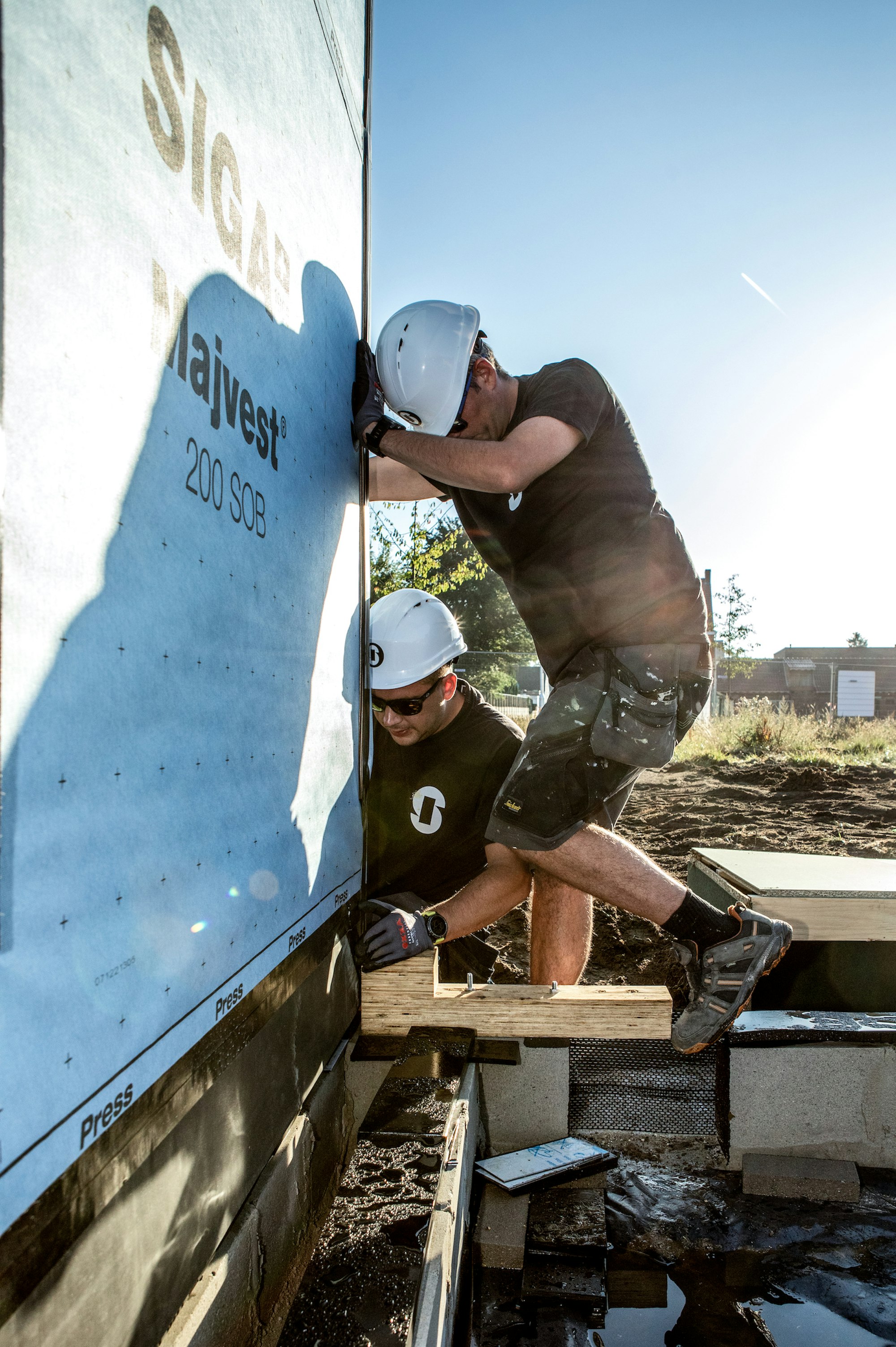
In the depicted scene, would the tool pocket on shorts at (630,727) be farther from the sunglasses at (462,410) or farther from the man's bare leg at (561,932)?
the sunglasses at (462,410)

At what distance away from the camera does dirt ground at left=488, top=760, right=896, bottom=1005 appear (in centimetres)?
434

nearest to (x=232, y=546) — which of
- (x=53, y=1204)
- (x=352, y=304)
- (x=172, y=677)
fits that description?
(x=172, y=677)

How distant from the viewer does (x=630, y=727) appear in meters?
2.47

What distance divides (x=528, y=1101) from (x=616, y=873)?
2.78 ft

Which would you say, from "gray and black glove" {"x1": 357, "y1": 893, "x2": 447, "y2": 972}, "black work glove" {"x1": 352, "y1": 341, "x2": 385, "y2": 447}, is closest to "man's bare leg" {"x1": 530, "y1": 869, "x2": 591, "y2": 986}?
"gray and black glove" {"x1": 357, "y1": 893, "x2": 447, "y2": 972}

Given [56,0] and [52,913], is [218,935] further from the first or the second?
[56,0]

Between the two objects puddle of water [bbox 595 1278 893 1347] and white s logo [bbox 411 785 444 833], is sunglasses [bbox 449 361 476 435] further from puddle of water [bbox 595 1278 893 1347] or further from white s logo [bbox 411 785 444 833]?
puddle of water [bbox 595 1278 893 1347]

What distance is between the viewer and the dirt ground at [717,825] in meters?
4.34

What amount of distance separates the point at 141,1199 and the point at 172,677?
0.75 metres

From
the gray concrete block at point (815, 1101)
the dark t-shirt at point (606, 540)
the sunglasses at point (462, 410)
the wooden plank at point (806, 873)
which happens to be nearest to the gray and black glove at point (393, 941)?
the dark t-shirt at point (606, 540)

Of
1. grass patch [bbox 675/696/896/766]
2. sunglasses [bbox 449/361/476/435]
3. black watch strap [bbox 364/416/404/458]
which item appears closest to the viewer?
black watch strap [bbox 364/416/404/458]

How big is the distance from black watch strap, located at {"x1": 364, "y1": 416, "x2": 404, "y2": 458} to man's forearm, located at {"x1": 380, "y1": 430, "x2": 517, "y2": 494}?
81 millimetres

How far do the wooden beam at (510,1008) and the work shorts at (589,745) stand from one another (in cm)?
46

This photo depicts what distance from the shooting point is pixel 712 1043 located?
2.58m
